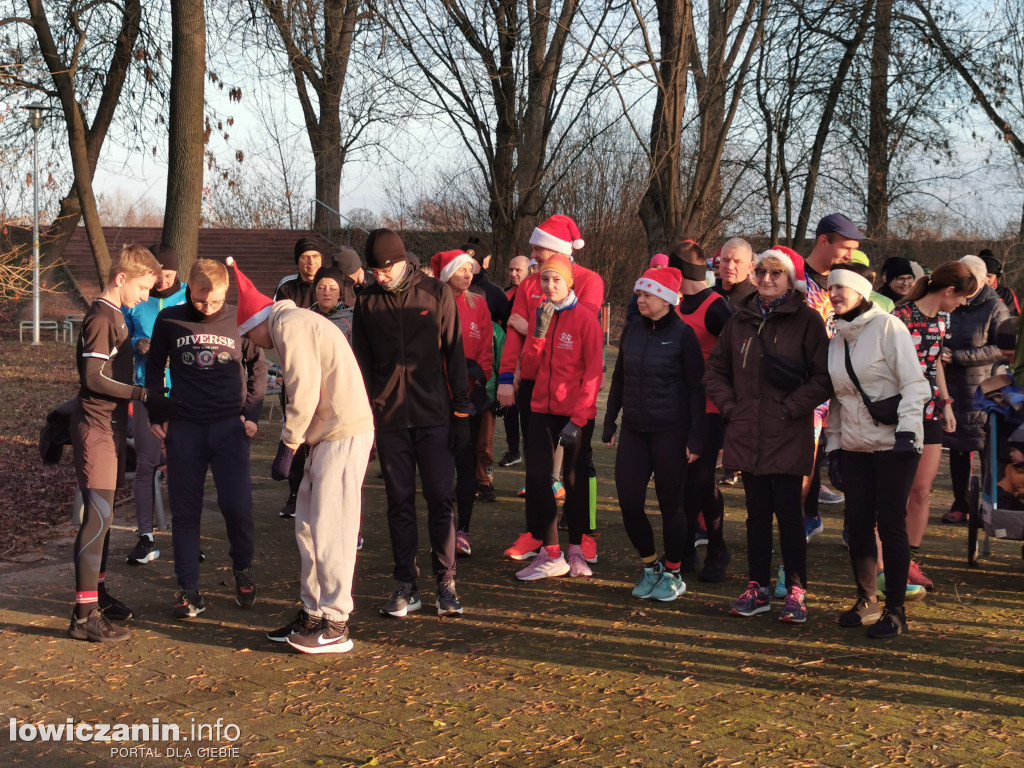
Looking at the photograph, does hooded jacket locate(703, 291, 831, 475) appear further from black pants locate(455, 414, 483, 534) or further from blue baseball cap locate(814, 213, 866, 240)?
black pants locate(455, 414, 483, 534)

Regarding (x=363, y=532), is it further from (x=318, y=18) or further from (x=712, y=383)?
(x=318, y=18)

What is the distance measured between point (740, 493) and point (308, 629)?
5.05 m

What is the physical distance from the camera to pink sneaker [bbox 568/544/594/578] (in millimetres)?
6605

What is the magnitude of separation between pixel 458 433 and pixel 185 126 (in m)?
7.65

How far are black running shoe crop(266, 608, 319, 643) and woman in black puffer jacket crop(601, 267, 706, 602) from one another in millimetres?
1943

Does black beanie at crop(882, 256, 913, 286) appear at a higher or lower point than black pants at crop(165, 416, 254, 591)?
higher

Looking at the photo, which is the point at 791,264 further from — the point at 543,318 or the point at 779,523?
the point at 543,318

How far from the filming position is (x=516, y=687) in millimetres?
4688

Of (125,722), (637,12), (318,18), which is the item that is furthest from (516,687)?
(318,18)

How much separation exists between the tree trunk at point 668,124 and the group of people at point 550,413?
442 centimetres

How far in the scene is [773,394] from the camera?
5699 mm

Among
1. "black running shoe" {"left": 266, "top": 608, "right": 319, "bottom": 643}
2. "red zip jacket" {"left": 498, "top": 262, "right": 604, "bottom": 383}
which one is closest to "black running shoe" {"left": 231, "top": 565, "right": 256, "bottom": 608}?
"black running shoe" {"left": 266, "top": 608, "right": 319, "bottom": 643}

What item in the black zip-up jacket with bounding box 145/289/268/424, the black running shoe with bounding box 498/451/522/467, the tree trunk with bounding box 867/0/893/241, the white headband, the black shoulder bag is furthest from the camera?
the tree trunk with bounding box 867/0/893/241

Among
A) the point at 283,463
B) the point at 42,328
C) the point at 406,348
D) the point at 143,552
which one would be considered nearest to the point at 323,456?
the point at 283,463
